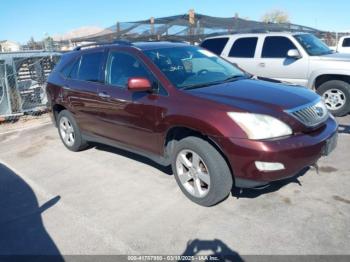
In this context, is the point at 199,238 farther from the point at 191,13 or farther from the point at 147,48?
the point at 191,13

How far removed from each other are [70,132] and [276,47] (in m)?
5.04

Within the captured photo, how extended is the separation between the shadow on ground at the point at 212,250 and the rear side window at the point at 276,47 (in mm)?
5960

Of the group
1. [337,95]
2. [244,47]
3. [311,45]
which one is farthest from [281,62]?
[337,95]

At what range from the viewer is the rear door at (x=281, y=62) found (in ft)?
25.8

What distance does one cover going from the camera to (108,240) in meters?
3.42

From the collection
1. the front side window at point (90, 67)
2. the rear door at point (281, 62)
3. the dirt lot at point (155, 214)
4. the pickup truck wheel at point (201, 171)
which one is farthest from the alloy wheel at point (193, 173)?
the rear door at point (281, 62)

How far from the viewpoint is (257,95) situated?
381 cm

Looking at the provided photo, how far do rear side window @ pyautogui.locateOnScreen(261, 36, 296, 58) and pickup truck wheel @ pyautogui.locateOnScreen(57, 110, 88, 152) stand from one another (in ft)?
15.7

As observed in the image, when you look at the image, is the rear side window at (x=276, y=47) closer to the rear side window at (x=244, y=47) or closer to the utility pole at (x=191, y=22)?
the rear side window at (x=244, y=47)

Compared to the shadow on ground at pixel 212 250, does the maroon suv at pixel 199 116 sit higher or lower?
higher

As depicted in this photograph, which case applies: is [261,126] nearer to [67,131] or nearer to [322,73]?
[67,131]

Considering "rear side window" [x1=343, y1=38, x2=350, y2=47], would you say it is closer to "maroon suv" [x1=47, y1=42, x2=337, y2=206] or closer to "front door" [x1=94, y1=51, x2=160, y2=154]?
"maroon suv" [x1=47, y1=42, x2=337, y2=206]

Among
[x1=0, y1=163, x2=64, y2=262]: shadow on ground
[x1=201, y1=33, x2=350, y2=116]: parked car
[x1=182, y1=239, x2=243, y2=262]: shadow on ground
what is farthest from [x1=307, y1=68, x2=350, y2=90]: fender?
[x1=0, y1=163, x2=64, y2=262]: shadow on ground

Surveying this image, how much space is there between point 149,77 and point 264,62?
189 inches
